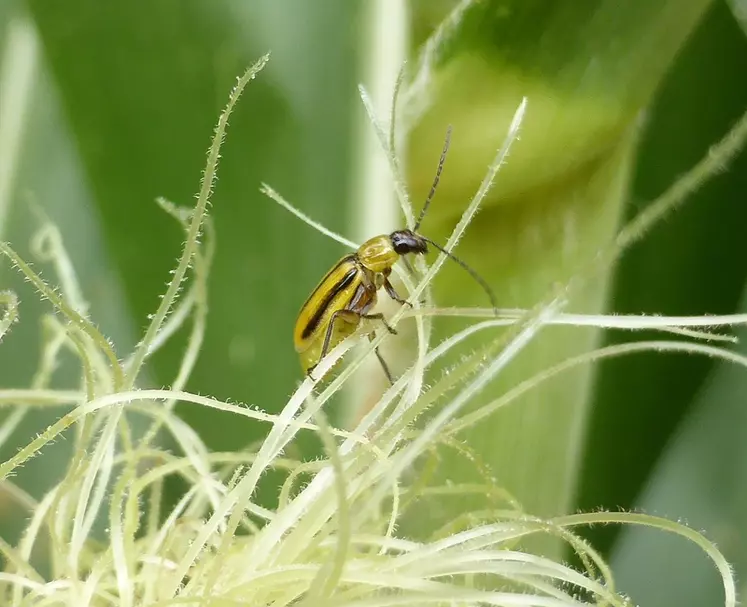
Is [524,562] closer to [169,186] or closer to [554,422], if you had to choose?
[554,422]

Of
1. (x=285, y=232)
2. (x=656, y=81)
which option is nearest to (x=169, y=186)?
(x=285, y=232)

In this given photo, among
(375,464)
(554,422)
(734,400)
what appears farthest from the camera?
(734,400)

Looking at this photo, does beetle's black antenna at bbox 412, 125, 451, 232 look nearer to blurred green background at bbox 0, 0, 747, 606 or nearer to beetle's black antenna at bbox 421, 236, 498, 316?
beetle's black antenna at bbox 421, 236, 498, 316

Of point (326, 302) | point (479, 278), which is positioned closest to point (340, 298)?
point (326, 302)

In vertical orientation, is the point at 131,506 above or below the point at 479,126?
below

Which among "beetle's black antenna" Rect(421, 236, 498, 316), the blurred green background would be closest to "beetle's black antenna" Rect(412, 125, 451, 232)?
"beetle's black antenna" Rect(421, 236, 498, 316)

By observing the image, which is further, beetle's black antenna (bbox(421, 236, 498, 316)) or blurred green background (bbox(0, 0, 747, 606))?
blurred green background (bbox(0, 0, 747, 606))

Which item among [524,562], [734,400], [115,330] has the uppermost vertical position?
[115,330]
